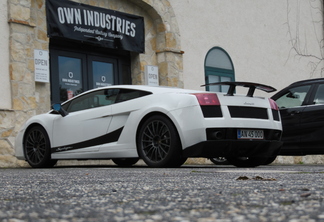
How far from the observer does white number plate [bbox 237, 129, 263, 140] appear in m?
6.69

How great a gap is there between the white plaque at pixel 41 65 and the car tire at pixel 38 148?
8.02ft

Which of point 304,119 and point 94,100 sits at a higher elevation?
point 94,100

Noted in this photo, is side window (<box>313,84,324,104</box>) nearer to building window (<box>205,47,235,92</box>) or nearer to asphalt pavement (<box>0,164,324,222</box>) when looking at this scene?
asphalt pavement (<box>0,164,324,222</box>)

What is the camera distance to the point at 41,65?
10.9 metres

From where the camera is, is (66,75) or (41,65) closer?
(41,65)

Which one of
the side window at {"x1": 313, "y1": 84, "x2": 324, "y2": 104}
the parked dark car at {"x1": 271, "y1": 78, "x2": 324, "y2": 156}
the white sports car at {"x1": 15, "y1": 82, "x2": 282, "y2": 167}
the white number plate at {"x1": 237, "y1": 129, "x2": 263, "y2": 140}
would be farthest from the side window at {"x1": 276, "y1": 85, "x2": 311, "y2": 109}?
the white number plate at {"x1": 237, "y1": 129, "x2": 263, "y2": 140}

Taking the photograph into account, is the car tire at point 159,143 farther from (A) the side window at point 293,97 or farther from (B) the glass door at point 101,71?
(B) the glass door at point 101,71

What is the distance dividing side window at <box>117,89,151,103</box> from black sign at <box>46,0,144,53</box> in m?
4.11

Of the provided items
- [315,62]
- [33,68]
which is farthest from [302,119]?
[315,62]

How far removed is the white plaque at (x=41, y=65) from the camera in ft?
35.4

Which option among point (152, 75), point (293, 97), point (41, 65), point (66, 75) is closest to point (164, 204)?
point (293, 97)

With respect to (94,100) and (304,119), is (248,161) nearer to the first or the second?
(304,119)

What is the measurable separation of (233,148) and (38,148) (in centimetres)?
319

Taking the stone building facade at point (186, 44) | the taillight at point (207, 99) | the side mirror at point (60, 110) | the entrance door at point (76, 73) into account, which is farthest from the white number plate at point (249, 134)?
the entrance door at point (76, 73)
